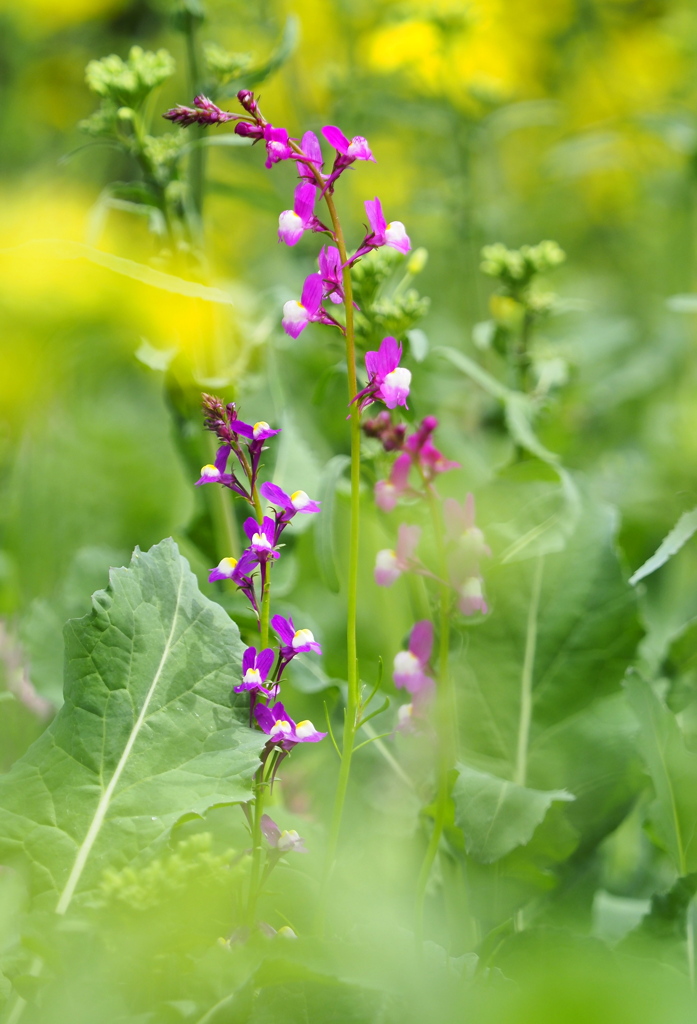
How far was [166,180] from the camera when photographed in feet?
2.31

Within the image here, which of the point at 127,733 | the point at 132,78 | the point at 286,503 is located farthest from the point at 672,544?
the point at 132,78

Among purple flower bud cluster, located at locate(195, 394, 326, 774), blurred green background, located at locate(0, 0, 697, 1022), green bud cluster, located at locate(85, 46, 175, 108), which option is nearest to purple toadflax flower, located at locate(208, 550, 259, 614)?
purple flower bud cluster, located at locate(195, 394, 326, 774)

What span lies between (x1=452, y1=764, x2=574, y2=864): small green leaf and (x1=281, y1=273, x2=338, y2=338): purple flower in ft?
0.92

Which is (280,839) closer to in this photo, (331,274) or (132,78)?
(331,274)

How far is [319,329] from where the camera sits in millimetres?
720

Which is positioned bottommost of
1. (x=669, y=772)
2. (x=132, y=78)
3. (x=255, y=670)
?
(x=669, y=772)

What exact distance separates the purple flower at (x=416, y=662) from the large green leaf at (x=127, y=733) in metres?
0.10

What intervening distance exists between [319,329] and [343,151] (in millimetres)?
266

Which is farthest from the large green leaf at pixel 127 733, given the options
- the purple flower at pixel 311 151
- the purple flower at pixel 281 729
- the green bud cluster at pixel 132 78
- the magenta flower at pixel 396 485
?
the green bud cluster at pixel 132 78

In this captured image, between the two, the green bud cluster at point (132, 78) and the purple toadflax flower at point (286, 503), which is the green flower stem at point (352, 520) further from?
the green bud cluster at point (132, 78)

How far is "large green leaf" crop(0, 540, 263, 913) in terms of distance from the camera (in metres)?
0.47

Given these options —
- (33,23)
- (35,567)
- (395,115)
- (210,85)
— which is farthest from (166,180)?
(33,23)

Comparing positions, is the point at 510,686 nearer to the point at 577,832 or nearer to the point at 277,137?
the point at 577,832

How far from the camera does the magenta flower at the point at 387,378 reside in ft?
1.45
